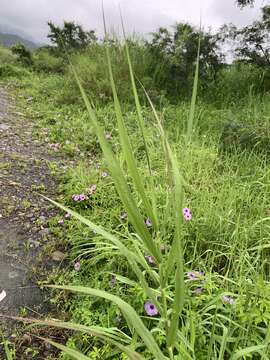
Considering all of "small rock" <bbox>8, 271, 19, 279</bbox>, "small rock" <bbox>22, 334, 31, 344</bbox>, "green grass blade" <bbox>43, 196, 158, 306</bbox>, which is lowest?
"small rock" <bbox>22, 334, 31, 344</bbox>

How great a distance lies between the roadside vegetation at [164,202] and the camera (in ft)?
2.10

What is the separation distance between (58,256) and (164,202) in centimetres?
70

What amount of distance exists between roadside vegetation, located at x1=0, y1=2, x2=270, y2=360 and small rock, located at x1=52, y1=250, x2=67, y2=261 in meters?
0.03

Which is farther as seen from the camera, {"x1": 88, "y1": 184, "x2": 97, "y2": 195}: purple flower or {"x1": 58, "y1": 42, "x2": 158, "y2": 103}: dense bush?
{"x1": 58, "y1": 42, "x2": 158, "y2": 103}: dense bush

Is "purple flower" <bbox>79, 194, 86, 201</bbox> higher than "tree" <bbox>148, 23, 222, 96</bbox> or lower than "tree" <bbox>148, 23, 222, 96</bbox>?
lower

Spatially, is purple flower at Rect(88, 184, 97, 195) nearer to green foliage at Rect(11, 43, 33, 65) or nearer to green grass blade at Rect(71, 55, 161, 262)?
green grass blade at Rect(71, 55, 161, 262)

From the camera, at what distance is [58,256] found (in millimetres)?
1909

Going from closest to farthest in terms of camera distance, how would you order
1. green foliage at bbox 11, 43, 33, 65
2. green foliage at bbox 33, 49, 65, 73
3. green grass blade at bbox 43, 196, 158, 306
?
green grass blade at bbox 43, 196, 158, 306 → green foliage at bbox 33, 49, 65, 73 → green foliage at bbox 11, 43, 33, 65

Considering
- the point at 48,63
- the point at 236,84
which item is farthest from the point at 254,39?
the point at 48,63

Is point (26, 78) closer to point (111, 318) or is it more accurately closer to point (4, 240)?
point (4, 240)

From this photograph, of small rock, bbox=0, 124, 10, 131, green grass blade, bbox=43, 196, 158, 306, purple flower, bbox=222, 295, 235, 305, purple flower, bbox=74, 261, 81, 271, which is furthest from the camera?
small rock, bbox=0, 124, 10, 131

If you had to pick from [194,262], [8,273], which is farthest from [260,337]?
[8,273]

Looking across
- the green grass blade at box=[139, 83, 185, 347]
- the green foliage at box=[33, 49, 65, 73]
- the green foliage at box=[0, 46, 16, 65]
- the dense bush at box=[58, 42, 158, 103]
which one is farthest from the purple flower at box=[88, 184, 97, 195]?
the green foliage at box=[0, 46, 16, 65]

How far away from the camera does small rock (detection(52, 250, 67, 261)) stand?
1.89m
